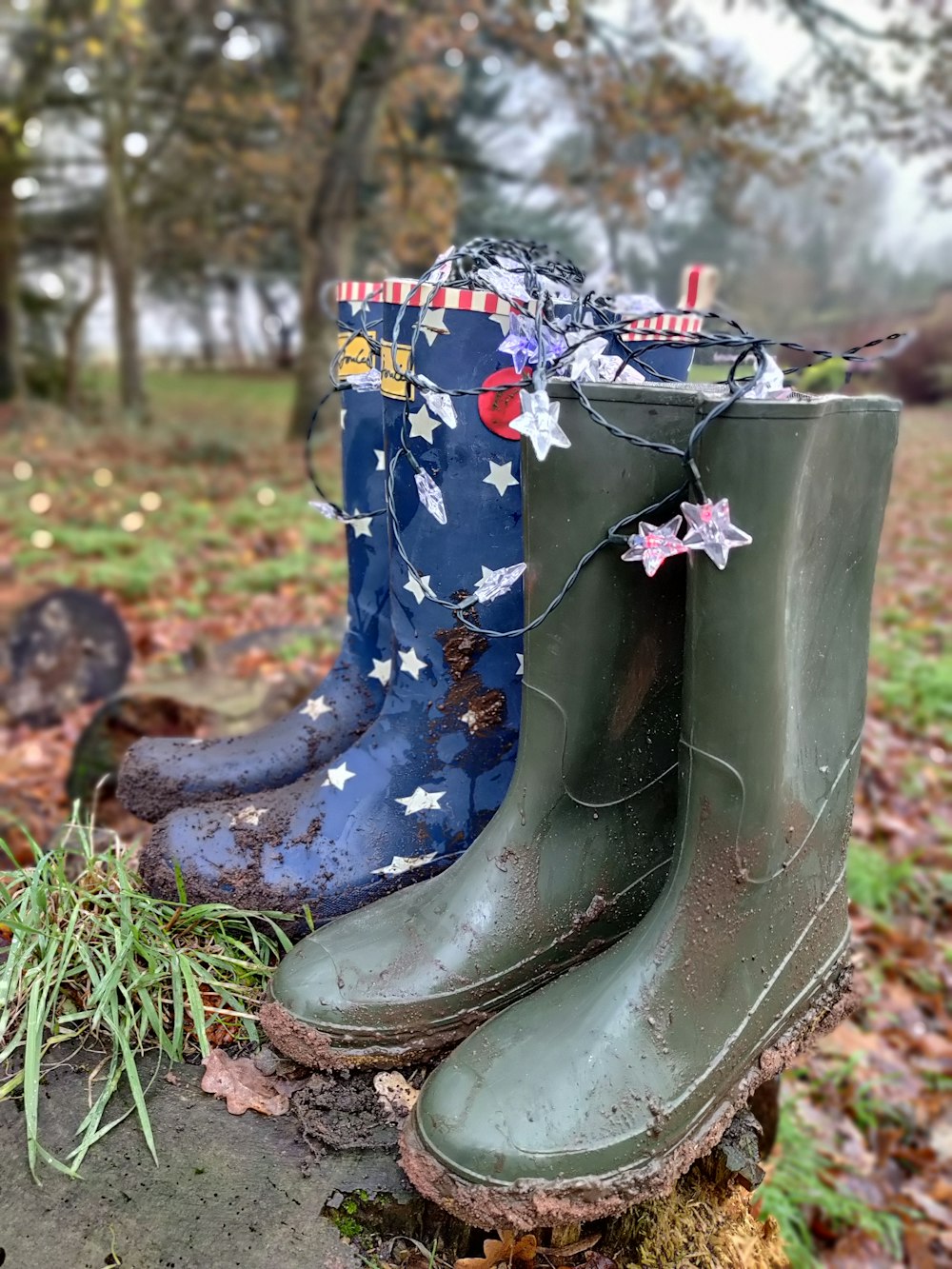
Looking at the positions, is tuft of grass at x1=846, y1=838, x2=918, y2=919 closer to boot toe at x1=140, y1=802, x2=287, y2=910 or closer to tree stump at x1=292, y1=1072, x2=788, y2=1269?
tree stump at x1=292, y1=1072, x2=788, y2=1269

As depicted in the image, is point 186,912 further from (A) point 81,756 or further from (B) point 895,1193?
(A) point 81,756

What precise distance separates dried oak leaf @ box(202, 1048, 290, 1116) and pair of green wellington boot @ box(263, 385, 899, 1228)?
0.05m

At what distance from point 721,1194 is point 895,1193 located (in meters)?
0.94

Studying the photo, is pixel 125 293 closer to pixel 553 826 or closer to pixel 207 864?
pixel 207 864

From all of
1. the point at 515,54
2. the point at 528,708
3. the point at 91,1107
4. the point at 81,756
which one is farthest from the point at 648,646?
the point at 515,54

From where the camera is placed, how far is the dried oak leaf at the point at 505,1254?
94cm

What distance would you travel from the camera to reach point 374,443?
1519 mm

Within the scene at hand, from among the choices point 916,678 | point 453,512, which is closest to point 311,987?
point 453,512

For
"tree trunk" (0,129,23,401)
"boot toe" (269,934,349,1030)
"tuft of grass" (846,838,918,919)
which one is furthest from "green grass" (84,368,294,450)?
"boot toe" (269,934,349,1030)

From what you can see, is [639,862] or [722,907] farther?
[639,862]

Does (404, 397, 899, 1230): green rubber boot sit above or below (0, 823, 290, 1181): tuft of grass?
above

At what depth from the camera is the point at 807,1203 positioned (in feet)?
5.74

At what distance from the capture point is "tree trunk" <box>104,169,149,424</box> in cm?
910

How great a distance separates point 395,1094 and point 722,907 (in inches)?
17.0
